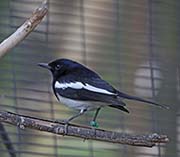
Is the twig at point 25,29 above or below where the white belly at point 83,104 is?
above

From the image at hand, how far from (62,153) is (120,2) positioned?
2.80 feet

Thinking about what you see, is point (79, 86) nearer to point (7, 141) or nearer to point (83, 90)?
point (83, 90)

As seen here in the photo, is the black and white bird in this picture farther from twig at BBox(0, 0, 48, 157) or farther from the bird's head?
twig at BBox(0, 0, 48, 157)

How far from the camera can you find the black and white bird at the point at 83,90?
308 centimetres

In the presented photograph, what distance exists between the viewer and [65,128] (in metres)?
2.82

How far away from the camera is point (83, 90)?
3.19 m

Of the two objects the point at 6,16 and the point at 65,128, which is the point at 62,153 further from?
the point at 65,128

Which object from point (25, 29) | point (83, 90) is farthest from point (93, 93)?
point (25, 29)

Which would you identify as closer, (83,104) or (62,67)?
(83,104)

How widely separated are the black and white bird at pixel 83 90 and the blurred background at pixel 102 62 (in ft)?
2.04

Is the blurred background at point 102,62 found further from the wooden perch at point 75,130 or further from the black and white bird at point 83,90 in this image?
the wooden perch at point 75,130

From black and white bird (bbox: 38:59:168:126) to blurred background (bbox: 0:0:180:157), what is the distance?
622 millimetres

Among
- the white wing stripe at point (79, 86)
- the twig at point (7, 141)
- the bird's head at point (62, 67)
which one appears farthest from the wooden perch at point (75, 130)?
the twig at point (7, 141)

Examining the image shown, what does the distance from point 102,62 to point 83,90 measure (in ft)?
3.79
